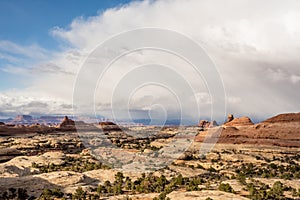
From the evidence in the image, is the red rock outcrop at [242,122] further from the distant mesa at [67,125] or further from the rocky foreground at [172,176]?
the distant mesa at [67,125]

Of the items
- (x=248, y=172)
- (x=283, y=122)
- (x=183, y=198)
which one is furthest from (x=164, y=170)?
(x=283, y=122)

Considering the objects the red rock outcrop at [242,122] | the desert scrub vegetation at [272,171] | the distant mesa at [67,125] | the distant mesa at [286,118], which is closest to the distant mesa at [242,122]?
the red rock outcrop at [242,122]

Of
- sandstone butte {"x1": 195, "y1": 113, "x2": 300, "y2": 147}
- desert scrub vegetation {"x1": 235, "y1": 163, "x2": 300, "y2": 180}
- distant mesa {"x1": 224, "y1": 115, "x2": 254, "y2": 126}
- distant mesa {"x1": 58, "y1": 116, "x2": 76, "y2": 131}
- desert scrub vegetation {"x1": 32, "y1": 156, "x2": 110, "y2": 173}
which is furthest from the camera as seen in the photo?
distant mesa {"x1": 58, "y1": 116, "x2": 76, "y2": 131}

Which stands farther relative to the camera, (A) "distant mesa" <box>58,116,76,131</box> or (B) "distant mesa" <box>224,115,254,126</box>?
(A) "distant mesa" <box>58,116,76,131</box>

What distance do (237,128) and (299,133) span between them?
78.1 ft

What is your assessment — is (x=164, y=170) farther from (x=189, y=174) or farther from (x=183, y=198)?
(x=183, y=198)

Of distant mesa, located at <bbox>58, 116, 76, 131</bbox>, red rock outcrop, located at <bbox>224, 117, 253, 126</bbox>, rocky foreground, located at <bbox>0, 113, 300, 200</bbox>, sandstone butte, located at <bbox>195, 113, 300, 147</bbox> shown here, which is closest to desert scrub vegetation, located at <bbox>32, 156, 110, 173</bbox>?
rocky foreground, located at <bbox>0, 113, 300, 200</bbox>

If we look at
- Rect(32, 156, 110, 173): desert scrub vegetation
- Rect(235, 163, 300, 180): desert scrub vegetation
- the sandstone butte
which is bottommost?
Rect(235, 163, 300, 180): desert scrub vegetation

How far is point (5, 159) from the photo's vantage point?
228 ft

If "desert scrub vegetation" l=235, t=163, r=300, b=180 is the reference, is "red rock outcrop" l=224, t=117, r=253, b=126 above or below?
above

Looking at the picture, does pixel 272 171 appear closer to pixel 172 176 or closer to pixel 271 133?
pixel 172 176

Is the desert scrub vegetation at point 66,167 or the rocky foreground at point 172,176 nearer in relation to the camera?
the rocky foreground at point 172,176

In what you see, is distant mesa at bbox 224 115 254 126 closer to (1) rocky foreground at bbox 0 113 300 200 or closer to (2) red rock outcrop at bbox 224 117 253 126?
(2) red rock outcrop at bbox 224 117 253 126

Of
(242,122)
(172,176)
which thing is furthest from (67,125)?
(172,176)
